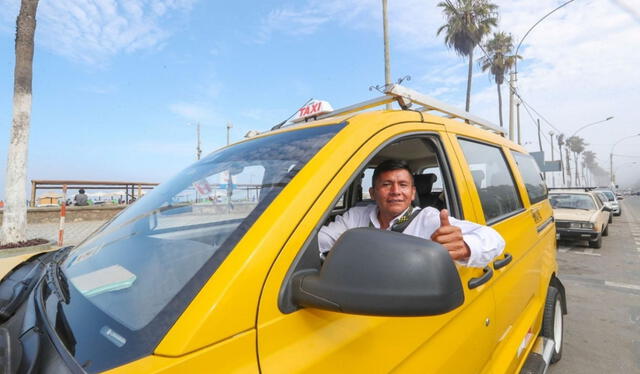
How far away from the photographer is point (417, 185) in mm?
2391

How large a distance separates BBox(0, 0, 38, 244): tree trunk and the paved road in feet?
32.1

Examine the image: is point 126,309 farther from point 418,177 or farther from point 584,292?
point 584,292

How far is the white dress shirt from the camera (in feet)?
4.19

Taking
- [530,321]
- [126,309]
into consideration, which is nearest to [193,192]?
[126,309]

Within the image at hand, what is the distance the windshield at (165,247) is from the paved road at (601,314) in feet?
11.1

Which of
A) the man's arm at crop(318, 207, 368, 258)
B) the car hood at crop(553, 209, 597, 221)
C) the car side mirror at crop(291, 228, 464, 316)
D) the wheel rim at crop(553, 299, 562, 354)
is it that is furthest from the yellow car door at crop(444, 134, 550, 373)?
the car hood at crop(553, 209, 597, 221)

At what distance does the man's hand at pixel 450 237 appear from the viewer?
122cm

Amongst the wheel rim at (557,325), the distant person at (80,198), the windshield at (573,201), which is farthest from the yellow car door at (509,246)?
the distant person at (80,198)

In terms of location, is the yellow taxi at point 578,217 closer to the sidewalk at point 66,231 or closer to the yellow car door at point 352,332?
the yellow car door at point 352,332

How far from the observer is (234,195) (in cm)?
134

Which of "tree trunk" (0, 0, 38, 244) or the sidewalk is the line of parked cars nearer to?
the sidewalk

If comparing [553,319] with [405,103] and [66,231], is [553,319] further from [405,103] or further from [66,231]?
[66,231]

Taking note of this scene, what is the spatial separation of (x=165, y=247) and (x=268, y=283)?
19.1 inches

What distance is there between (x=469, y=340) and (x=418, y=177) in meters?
1.25
